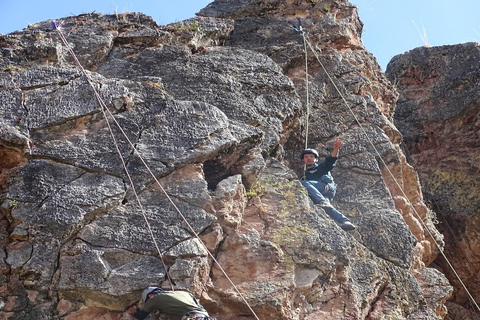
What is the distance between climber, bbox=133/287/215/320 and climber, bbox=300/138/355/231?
2.80 m

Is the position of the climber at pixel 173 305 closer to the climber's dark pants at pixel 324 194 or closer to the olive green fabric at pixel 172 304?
the olive green fabric at pixel 172 304

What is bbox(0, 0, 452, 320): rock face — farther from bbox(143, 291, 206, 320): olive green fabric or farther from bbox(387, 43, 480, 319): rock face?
bbox(387, 43, 480, 319): rock face

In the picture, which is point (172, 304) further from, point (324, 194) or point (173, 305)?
point (324, 194)

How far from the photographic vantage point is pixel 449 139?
514 inches

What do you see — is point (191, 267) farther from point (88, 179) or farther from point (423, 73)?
point (423, 73)

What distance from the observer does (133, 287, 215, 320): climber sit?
567cm

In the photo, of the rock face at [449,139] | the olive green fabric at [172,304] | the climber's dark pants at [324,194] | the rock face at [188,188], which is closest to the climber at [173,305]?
the olive green fabric at [172,304]

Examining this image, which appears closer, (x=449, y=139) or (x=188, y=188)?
(x=188, y=188)

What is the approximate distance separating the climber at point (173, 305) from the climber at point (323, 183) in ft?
9.18

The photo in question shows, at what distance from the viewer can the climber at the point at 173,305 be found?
567 cm

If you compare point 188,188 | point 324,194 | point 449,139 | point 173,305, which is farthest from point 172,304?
point 449,139

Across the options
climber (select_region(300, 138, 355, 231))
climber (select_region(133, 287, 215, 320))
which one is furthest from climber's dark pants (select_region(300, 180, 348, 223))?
climber (select_region(133, 287, 215, 320))

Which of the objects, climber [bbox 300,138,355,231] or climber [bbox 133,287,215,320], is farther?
climber [bbox 300,138,355,231]

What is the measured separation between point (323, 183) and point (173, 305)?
350 cm
